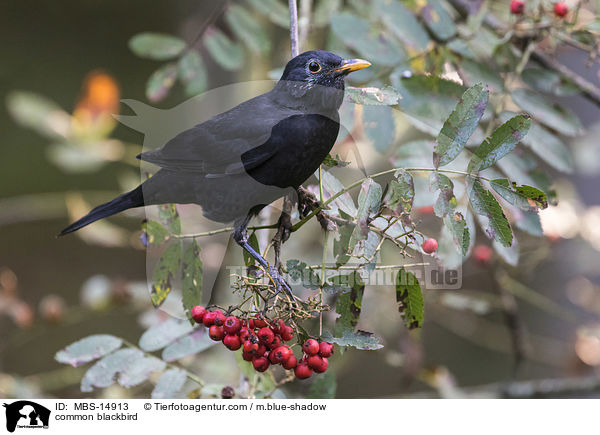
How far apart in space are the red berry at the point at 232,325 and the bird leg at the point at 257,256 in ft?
0.41

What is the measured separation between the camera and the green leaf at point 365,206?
3.24 ft

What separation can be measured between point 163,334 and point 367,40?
38.5 inches

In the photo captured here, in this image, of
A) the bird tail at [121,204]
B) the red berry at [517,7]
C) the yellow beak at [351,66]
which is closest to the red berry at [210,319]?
the bird tail at [121,204]

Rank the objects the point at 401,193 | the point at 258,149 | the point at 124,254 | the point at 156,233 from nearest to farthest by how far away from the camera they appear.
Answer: the point at 401,193 → the point at 258,149 → the point at 156,233 → the point at 124,254

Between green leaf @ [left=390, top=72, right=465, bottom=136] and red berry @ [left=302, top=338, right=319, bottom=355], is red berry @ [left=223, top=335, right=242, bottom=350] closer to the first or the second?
red berry @ [left=302, top=338, right=319, bottom=355]

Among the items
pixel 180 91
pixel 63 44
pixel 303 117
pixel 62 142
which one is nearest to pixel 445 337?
pixel 180 91

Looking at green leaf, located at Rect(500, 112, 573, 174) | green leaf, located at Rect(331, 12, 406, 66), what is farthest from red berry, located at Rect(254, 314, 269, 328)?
green leaf, located at Rect(500, 112, 573, 174)

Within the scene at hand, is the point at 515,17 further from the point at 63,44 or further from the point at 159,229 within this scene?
→ the point at 63,44

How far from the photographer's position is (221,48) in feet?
6.09

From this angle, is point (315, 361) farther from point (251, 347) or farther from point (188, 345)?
point (188, 345)

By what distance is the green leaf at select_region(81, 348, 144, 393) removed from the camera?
4.62 feet

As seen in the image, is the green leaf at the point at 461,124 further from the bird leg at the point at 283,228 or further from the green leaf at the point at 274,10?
the green leaf at the point at 274,10
